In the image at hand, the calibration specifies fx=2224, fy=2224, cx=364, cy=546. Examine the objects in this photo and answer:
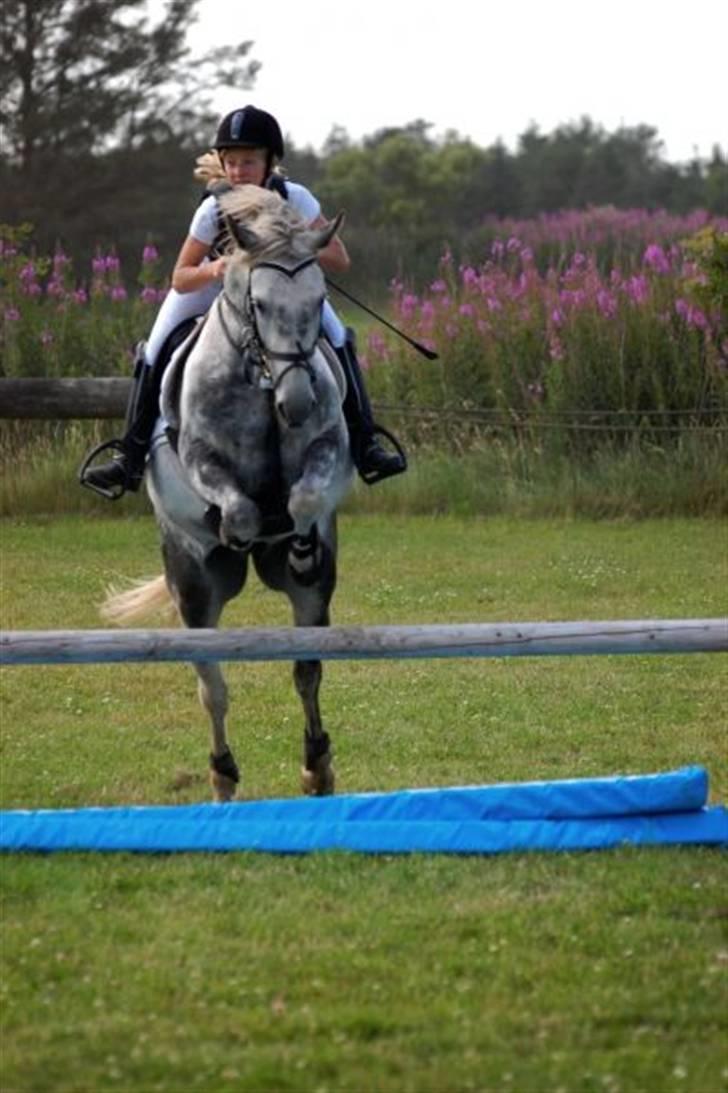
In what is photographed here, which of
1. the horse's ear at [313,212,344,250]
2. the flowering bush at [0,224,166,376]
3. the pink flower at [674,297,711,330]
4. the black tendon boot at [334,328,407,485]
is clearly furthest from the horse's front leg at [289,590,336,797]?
the flowering bush at [0,224,166,376]

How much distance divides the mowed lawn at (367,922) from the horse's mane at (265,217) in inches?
83.1

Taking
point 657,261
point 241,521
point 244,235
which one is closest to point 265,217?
point 244,235

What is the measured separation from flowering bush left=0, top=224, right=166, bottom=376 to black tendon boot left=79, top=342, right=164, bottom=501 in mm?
10329

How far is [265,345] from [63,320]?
12.0 m

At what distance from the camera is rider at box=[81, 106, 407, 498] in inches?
325

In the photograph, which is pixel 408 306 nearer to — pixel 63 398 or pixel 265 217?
pixel 63 398

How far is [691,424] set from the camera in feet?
60.3

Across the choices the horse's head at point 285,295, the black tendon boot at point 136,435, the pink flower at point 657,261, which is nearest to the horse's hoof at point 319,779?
the black tendon boot at point 136,435

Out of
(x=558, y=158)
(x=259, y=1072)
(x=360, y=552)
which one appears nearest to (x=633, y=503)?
(x=360, y=552)

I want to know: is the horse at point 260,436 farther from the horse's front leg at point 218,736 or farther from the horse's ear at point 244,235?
the horse's front leg at point 218,736

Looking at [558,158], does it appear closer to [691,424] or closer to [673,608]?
[691,424]

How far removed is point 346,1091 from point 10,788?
13.0 ft

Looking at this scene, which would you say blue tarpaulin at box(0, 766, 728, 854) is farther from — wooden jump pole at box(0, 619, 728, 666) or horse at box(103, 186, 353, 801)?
horse at box(103, 186, 353, 801)

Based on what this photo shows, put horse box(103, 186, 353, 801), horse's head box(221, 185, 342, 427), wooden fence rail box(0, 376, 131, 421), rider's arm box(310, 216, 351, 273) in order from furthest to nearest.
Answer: wooden fence rail box(0, 376, 131, 421) < rider's arm box(310, 216, 351, 273) < horse box(103, 186, 353, 801) < horse's head box(221, 185, 342, 427)
